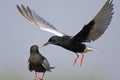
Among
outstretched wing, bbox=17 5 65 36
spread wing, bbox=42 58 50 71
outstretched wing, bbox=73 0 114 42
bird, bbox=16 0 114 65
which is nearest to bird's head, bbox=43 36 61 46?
bird, bbox=16 0 114 65

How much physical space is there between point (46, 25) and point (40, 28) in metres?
0.31

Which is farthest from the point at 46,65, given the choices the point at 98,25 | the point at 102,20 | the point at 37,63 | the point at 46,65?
the point at 102,20

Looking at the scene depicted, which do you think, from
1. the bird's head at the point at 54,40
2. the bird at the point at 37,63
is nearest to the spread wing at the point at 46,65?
the bird at the point at 37,63

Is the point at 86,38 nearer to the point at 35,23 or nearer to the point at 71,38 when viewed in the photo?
the point at 71,38

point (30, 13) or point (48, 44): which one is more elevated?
point (30, 13)

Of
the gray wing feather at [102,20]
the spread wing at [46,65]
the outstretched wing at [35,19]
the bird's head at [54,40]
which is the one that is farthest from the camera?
the outstretched wing at [35,19]

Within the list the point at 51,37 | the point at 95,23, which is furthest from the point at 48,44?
the point at 95,23

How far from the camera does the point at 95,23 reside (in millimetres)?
15977

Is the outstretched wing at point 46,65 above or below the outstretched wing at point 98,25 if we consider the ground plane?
below

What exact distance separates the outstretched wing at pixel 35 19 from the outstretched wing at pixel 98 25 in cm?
172

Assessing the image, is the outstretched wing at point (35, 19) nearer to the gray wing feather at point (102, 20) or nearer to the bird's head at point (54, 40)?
the bird's head at point (54, 40)

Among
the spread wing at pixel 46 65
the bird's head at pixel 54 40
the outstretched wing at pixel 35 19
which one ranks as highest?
the outstretched wing at pixel 35 19

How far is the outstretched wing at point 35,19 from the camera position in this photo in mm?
17984

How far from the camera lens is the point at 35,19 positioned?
18.3 m
